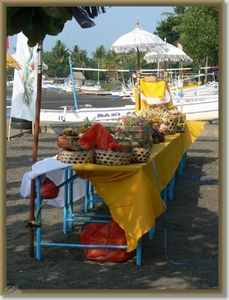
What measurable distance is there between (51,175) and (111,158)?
3.29 feet

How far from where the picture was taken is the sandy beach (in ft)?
16.3

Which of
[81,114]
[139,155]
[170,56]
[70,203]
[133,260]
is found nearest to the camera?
[139,155]

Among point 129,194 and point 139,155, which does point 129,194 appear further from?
point 139,155

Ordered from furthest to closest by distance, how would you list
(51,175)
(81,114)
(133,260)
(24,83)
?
(81,114), (24,83), (51,175), (133,260)

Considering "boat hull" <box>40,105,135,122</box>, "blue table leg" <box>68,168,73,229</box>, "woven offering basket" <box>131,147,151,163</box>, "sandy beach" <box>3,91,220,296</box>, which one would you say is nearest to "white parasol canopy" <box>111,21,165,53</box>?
"sandy beach" <box>3,91,220,296</box>

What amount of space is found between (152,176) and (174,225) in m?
1.53

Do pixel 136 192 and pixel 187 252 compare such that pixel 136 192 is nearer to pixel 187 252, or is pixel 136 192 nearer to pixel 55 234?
pixel 187 252

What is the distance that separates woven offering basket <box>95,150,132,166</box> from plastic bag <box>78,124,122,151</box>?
0.07 metres

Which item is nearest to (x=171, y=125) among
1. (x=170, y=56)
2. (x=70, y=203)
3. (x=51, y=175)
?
(x=70, y=203)

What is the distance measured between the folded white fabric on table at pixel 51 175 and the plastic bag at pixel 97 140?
282mm

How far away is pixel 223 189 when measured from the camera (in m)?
3.92

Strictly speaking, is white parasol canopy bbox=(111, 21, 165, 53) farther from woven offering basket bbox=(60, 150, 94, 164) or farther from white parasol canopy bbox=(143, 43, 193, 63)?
woven offering basket bbox=(60, 150, 94, 164)

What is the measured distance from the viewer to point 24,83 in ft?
51.0

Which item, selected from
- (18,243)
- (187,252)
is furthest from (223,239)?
(18,243)
